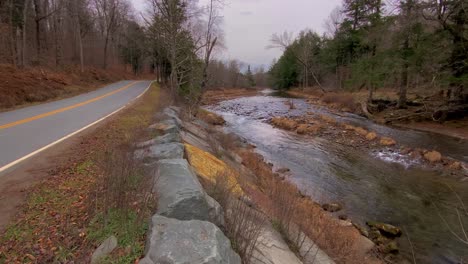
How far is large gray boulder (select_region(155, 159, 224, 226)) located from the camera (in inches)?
Answer: 149

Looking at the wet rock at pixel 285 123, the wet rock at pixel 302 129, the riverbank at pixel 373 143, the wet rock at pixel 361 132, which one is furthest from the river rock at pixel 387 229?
the wet rock at pixel 285 123

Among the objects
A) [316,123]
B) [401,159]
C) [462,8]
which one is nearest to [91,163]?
[401,159]

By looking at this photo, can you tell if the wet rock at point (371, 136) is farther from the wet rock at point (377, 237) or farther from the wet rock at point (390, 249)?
the wet rock at point (390, 249)

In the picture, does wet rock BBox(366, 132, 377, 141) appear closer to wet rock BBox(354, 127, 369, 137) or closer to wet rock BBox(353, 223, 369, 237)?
wet rock BBox(354, 127, 369, 137)

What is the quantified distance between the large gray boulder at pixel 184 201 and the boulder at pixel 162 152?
1.28 m

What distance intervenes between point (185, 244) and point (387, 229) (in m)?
6.64

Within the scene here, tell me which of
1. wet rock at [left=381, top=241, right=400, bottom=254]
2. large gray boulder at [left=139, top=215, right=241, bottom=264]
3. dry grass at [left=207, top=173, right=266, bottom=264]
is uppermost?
large gray boulder at [left=139, top=215, right=241, bottom=264]

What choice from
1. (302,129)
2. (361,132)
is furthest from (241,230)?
(302,129)

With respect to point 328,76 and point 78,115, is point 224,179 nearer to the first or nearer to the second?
point 78,115

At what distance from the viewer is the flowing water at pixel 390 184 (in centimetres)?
742

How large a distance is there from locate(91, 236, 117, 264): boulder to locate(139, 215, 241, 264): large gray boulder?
1.33 feet

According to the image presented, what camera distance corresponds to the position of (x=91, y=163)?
625 cm

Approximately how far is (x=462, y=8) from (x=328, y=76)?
35584 millimetres

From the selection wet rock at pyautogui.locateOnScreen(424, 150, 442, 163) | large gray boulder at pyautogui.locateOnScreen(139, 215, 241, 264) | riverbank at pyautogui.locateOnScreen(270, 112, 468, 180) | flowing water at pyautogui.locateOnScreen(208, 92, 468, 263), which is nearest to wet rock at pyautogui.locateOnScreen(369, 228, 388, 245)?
flowing water at pyautogui.locateOnScreen(208, 92, 468, 263)
